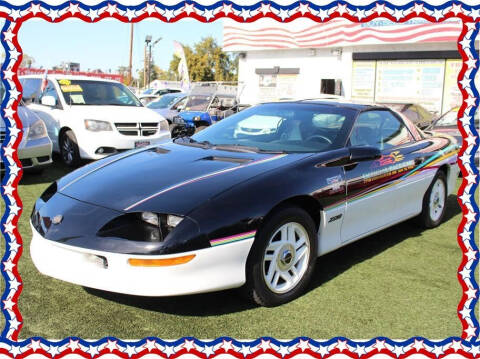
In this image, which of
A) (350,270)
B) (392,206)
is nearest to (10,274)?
(350,270)

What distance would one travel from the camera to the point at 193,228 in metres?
2.93

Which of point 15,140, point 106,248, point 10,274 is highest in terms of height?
point 15,140

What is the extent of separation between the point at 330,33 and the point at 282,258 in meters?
18.7

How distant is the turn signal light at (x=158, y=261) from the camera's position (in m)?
2.88

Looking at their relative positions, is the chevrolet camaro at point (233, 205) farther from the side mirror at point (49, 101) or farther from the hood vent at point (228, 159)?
the side mirror at point (49, 101)

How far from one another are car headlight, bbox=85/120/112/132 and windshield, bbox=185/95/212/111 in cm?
470

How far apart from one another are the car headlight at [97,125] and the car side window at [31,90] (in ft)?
6.13

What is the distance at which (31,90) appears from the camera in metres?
9.55

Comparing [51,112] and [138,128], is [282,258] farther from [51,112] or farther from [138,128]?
[51,112]

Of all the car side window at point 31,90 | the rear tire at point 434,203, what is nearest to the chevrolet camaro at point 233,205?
the rear tire at point 434,203

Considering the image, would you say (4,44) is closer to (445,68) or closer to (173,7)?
(173,7)

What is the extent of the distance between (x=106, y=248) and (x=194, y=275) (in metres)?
0.54

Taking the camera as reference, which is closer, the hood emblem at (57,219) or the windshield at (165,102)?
the hood emblem at (57,219)

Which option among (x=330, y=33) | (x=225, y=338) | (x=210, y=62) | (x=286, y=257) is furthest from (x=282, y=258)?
(x=210, y=62)
